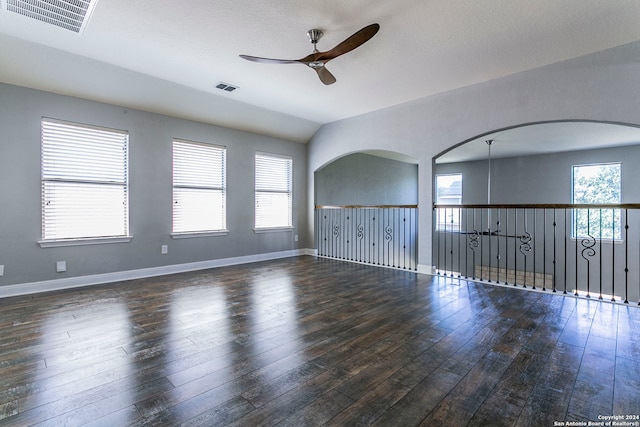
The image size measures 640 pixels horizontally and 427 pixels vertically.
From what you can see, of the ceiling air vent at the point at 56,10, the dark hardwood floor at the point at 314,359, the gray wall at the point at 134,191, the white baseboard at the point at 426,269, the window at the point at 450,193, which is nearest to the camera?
the dark hardwood floor at the point at 314,359

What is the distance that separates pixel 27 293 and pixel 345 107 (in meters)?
5.17

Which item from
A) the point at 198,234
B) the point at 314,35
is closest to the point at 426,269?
the point at 314,35

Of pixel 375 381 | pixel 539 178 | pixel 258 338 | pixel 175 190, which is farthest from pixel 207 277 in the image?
pixel 539 178

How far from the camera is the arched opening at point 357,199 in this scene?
6828 millimetres

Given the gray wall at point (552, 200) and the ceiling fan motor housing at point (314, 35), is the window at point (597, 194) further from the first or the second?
the ceiling fan motor housing at point (314, 35)

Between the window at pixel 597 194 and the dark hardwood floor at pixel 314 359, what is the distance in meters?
4.86

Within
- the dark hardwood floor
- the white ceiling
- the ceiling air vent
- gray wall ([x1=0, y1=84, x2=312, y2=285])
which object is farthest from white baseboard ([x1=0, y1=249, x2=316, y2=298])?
the ceiling air vent

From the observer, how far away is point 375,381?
185cm

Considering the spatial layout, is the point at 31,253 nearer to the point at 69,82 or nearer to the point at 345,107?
the point at 69,82

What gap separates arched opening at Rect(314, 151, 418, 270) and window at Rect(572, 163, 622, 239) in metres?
3.77

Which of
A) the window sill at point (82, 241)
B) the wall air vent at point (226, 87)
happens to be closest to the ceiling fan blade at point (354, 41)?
the wall air vent at point (226, 87)

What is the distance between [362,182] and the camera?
805 cm

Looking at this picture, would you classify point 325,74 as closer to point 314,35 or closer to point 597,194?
point 314,35

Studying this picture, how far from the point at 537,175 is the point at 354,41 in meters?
7.49
